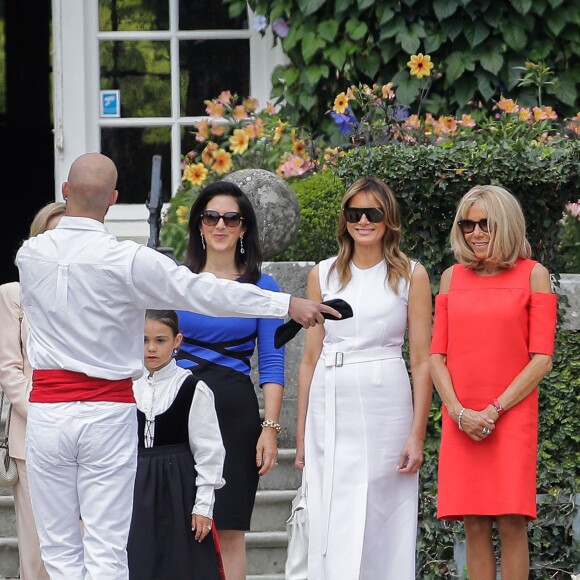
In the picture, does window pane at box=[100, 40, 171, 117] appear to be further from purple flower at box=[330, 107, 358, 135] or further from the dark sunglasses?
the dark sunglasses

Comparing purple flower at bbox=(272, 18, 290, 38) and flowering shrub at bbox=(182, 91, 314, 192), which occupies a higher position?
purple flower at bbox=(272, 18, 290, 38)

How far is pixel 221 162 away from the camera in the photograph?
812 centimetres

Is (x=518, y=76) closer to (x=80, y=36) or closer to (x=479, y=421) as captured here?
(x=80, y=36)

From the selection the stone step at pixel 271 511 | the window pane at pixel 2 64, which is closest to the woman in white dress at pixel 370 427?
the stone step at pixel 271 511

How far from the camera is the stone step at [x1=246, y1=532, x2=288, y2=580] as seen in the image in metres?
6.35

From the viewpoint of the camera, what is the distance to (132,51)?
915 centimetres

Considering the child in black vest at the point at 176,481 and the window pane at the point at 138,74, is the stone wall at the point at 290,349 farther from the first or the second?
the window pane at the point at 138,74

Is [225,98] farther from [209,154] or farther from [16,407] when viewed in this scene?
[16,407]

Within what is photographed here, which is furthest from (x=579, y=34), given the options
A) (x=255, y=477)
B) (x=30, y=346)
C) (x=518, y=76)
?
(x=30, y=346)

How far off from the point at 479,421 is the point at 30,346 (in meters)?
1.71

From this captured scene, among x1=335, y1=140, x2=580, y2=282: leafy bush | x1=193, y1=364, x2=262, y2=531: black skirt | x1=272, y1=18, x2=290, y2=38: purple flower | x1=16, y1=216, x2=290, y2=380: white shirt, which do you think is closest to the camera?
x1=16, y1=216, x2=290, y2=380: white shirt

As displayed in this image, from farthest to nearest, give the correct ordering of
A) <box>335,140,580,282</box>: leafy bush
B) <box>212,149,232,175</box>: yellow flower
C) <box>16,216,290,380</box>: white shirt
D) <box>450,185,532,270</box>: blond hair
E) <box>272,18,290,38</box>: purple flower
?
<box>272,18,290,38</box>: purple flower < <box>212,149,232,175</box>: yellow flower < <box>335,140,580,282</box>: leafy bush < <box>450,185,532,270</box>: blond hair < <box>16,216,290,380</box>: white shirt

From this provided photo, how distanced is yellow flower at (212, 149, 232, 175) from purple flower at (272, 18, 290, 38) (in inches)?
45.7

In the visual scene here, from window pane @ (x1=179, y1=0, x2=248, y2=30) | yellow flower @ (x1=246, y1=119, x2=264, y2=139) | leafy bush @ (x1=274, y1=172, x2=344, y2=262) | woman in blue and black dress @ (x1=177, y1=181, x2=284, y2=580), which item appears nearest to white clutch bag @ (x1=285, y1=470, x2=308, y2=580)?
woman in blue and black dress @ (x1=177, y1=181, x2=284, y2=580)
